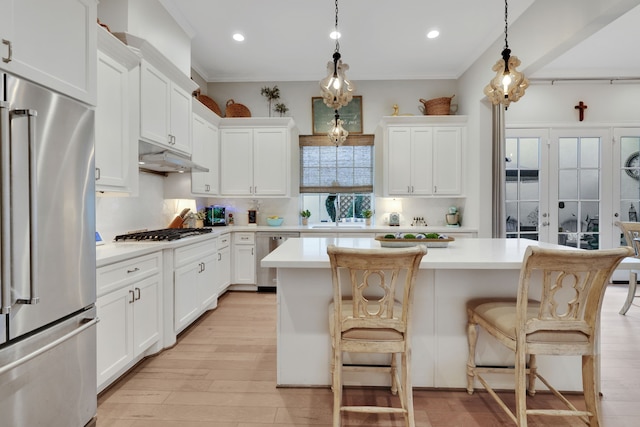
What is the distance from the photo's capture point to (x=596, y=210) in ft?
16.5

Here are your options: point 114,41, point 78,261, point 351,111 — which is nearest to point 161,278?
point 78,261

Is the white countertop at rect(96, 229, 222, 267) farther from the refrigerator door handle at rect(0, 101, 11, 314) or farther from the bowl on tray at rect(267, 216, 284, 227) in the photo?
the bowl on tray at rect(267, 216, 284, 227)

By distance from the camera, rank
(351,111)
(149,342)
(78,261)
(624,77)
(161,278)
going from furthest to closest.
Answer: (351,111) < (624,77) < (161,278) < (149,342) < (78,261)

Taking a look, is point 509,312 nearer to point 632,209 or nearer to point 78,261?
point 78,261

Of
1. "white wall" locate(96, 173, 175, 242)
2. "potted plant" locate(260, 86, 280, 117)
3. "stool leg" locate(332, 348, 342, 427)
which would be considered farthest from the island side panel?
"potted plant" locate(260, 86, 280, 117)

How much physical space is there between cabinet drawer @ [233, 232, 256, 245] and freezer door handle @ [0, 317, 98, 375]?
2.95m

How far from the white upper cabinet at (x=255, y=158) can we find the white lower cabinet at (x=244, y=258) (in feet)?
2.18

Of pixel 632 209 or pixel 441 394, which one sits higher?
pixel 632 209

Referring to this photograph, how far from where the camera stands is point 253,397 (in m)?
2.12

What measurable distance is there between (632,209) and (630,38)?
2.52 metres

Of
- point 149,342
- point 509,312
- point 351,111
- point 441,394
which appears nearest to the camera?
point 509,312

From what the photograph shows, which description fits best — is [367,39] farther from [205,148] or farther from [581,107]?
[581,107]

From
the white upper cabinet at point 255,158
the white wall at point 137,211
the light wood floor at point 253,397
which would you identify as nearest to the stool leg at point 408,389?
the light wood floor at point 253,397

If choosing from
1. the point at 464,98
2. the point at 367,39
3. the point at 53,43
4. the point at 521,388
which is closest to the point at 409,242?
the point at 521,388
